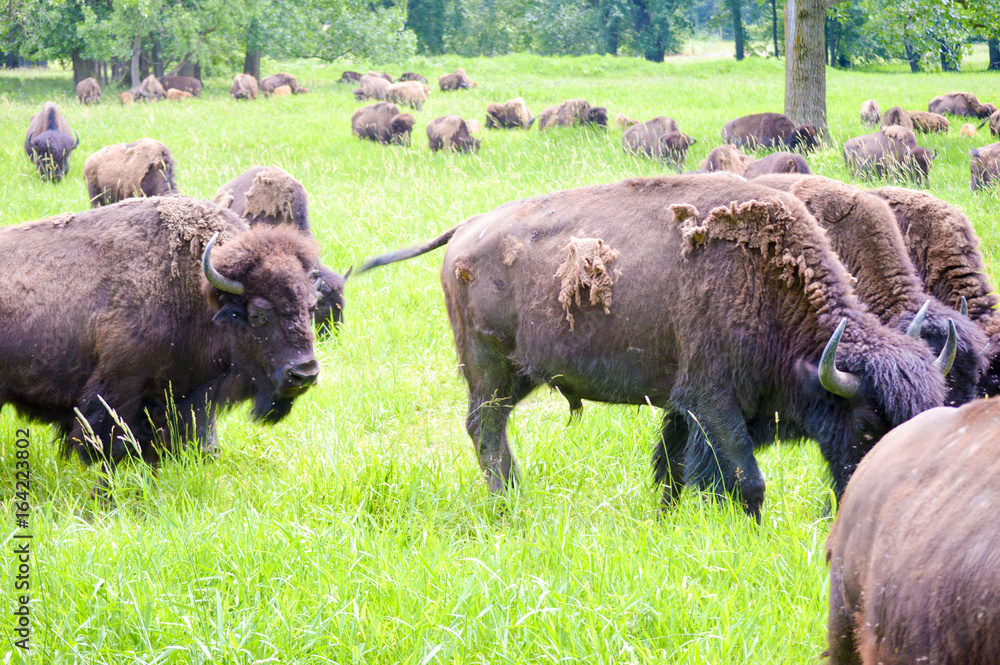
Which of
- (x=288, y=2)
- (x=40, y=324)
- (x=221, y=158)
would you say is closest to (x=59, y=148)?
(x=221, y=158)

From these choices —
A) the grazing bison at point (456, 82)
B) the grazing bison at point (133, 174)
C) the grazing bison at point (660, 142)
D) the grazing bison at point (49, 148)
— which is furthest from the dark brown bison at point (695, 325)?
the grazing bison at point (456, 82)

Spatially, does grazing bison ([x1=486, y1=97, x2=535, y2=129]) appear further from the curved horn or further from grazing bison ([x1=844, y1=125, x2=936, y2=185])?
the curved horn

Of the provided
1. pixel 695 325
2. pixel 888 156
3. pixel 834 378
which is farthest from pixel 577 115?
pixel 834 378

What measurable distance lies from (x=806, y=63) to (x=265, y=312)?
11.9 metres

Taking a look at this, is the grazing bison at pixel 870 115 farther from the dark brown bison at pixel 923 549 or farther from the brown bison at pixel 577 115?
the dark brown bison at pixel 923 549

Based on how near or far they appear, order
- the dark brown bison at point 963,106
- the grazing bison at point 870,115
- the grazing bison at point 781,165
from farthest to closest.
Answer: the dark brown bison at point 963,106
the grazing bison at point 870,115
the grazing bison at point 781,165

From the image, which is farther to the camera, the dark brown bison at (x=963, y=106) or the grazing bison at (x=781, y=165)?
the dark brown bison at (x=963, y=106)

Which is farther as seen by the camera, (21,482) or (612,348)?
(21,482)

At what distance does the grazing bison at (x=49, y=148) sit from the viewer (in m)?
13.4

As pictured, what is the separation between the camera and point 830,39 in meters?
51.2

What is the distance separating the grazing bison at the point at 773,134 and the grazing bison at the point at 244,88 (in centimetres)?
2052

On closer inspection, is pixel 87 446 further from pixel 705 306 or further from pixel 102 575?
pixel 705 306

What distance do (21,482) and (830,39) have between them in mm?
55622

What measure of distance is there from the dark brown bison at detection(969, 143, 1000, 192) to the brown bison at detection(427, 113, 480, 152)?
8.74 m
